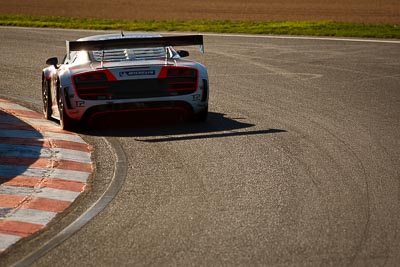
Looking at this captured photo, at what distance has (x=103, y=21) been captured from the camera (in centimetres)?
3312

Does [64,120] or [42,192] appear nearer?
[42,192]

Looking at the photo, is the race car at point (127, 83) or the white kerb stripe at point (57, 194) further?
the race car at point (127, 83)

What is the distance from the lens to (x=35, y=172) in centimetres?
991

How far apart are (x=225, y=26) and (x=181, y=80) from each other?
18.1 m

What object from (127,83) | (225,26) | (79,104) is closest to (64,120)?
(79,104)

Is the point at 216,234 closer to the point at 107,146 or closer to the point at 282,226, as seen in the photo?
the point at 282,226

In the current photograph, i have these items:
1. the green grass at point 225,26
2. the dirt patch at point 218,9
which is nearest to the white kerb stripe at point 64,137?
the green grass at point 225,26

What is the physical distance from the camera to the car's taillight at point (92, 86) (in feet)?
39.9

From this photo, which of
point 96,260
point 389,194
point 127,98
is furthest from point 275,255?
point 127,98

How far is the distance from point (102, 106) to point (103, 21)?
2129cm

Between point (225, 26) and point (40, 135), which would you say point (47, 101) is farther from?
point (225, 26)

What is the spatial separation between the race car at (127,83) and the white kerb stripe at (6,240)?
15.3 feet

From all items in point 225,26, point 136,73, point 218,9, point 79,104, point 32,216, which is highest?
point 136,73

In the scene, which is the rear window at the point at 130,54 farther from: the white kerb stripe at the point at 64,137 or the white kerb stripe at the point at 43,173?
the white kerb stripe at the point at 43,173
